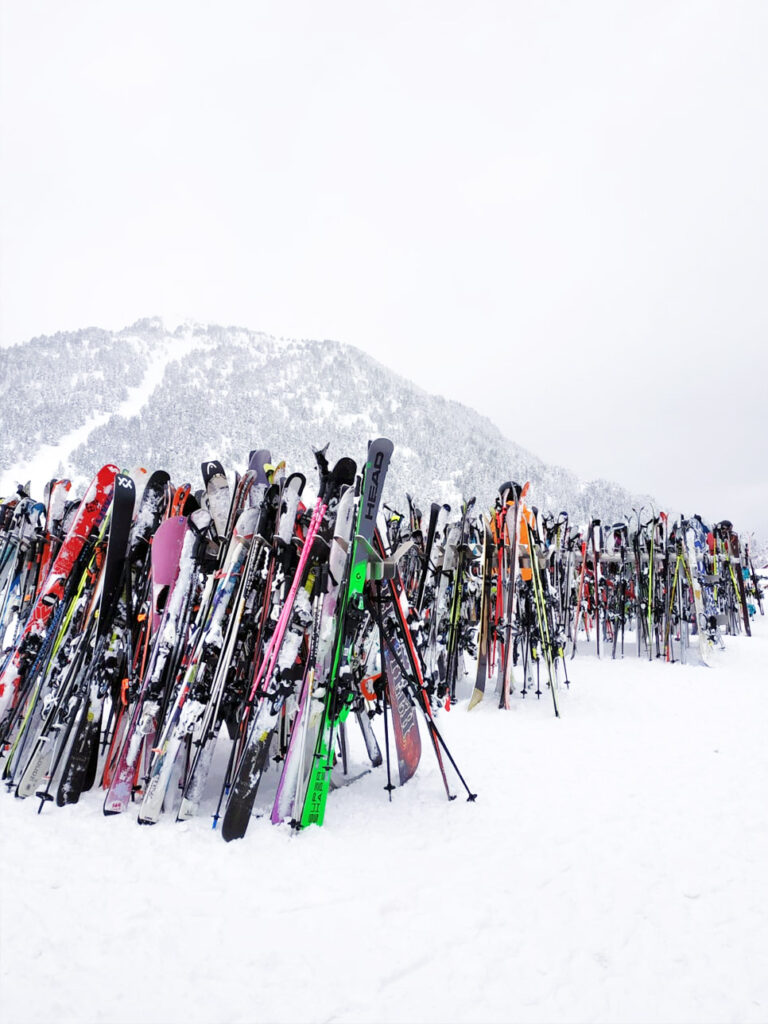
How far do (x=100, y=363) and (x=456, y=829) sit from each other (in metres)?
195

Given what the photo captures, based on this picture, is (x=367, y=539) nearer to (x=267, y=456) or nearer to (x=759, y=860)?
(x=267, y=456)

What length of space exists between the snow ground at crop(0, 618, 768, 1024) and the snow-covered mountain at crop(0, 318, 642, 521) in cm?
6467

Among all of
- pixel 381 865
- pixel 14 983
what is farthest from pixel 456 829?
pixel 14 983

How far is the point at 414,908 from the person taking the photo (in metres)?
2.54

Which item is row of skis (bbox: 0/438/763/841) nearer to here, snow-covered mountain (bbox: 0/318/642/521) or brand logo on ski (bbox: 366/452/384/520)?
brand logo on ski (bbox: 366/452/384/520)

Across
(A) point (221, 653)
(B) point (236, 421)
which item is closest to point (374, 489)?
(A) point (221, 653)

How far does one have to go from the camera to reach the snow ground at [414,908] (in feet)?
6.56

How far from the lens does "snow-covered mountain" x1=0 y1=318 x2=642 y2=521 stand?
101 meters

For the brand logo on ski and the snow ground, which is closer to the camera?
the snow ground

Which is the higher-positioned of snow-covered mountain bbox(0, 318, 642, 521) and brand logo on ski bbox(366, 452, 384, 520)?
snow-covered mountain bbox(0, 318, 642, 521)

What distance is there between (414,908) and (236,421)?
436ft

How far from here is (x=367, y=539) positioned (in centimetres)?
373

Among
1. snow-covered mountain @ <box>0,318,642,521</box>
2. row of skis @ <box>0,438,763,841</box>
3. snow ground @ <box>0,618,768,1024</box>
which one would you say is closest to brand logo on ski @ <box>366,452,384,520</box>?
row of skis @ <box>0,438,763,841</box>

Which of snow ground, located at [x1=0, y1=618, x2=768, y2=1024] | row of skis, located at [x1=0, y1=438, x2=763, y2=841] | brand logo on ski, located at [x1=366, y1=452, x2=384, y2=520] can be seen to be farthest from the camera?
brand logo on ski, located at [x1=366, y1=452, x2=384, y2=520]
